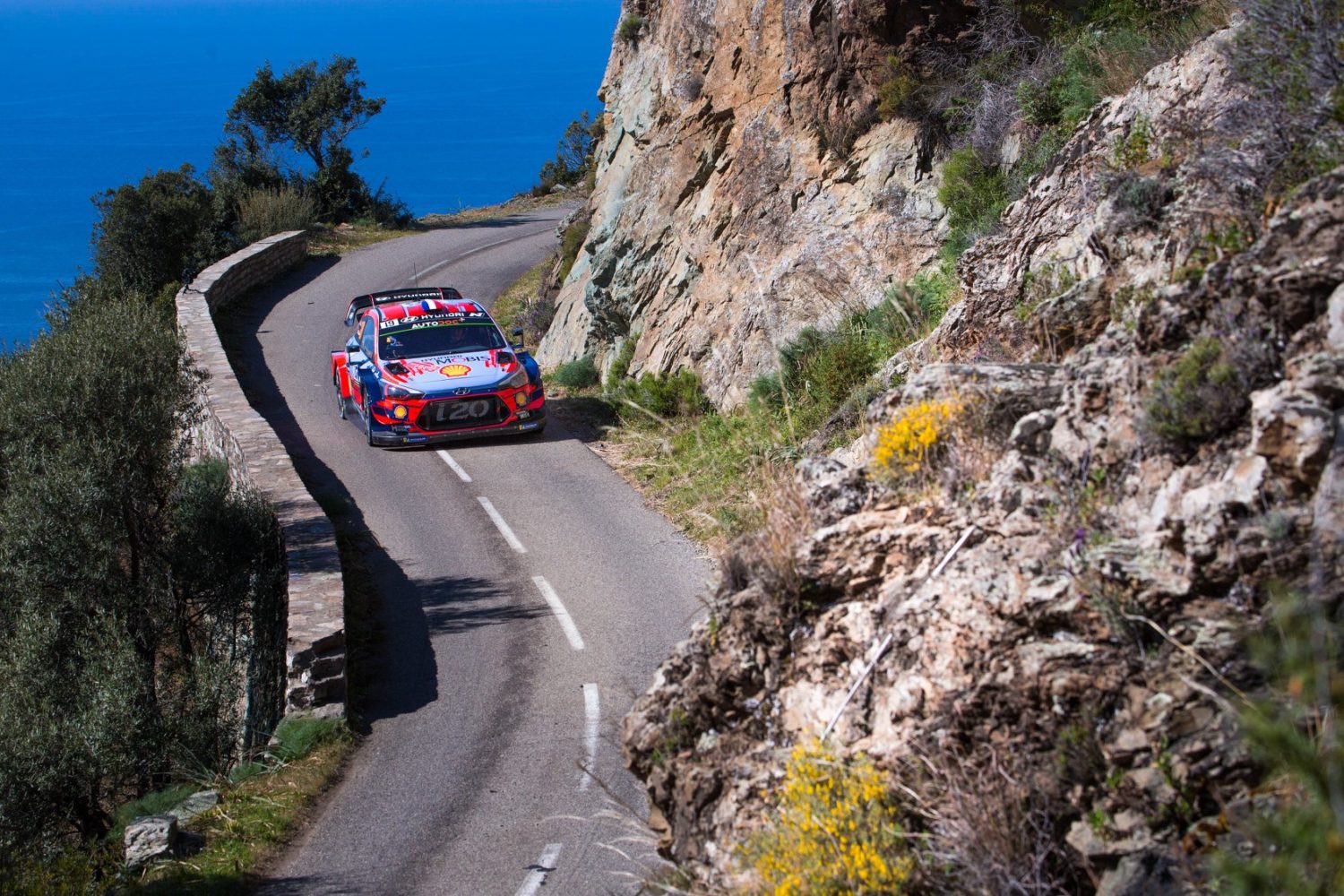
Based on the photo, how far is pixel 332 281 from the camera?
3145 centimetres

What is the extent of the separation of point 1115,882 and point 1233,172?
398cm

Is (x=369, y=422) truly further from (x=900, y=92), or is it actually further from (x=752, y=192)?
(x=900, y=92)

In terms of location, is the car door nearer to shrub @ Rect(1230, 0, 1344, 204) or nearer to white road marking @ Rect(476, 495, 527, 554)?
white road marking @ Rect(476, 495, 527, 554)

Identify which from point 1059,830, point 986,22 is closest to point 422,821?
point 1059,830

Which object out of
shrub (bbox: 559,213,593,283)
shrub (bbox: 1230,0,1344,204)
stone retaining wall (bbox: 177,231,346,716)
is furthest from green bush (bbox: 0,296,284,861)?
shrub (bbox: 559,213,593,283)

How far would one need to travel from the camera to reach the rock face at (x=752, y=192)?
17.1m

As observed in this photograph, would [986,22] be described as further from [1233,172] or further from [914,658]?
[914,658]

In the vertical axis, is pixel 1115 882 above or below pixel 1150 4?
below

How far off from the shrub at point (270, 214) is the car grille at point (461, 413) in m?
20.0

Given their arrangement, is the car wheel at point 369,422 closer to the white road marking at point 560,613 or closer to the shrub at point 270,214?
the white road marking at point 560,613

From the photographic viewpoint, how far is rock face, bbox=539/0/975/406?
17.1 metres

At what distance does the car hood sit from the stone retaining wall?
211 cm

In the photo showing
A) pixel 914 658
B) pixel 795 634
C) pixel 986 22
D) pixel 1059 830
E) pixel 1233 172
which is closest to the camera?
pixel 1059 830

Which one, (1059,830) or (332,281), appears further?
(332,281)
